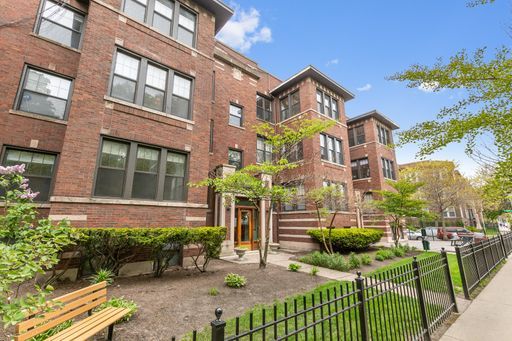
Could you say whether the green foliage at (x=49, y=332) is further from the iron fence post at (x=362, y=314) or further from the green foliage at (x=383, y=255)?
the green foliage at (x=383, y=255)

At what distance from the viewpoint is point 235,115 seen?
55.2 feet

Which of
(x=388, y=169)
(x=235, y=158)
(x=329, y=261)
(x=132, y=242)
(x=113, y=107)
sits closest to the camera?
(x=132, y=242)

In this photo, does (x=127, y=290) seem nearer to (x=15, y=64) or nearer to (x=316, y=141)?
(x=15, y=64)

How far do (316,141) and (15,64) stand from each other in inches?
633

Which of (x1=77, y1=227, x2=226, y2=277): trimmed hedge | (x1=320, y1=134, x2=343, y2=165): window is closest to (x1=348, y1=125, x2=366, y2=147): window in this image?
(x1=320, y1=134, x2=343, y2=165): window

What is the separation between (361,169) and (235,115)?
14787mm

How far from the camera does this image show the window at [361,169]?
23.8 m

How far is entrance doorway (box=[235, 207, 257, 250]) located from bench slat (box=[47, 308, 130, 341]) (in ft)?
34.5

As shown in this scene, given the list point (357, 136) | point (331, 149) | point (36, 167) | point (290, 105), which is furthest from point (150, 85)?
point (357, 136)

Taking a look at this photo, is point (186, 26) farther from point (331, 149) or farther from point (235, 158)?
point (331, 149)

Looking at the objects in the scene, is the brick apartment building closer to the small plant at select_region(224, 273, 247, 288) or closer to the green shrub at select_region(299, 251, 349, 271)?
the green shrub at select_region(299, 251, 349, 271)

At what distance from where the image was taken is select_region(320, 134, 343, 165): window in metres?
18.3

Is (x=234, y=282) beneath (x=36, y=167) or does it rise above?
beneath

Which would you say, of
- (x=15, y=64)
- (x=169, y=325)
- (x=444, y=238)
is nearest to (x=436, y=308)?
(x=169, y=325)
